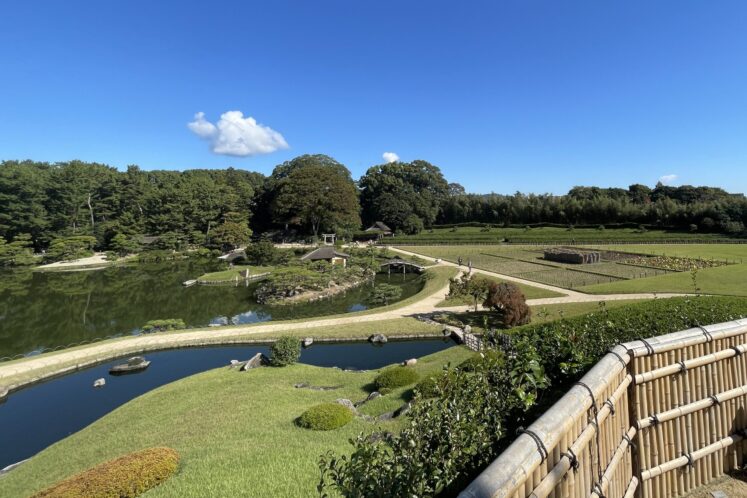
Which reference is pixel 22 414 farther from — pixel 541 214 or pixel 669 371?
pixel 541 214

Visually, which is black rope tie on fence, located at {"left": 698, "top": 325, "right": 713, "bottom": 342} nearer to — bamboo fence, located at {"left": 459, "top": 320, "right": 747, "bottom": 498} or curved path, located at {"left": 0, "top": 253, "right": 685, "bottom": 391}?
bamboo fence, located at {"left": 459, "top": 320, "right": 747, "bottom": 498}

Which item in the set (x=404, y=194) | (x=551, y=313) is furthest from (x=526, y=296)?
(x=404, y=194)

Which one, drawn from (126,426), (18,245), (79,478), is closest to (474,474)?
(79,478)

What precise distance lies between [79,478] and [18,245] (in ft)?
185

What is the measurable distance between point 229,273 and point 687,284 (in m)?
35.8

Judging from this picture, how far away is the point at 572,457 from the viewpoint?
2.98m

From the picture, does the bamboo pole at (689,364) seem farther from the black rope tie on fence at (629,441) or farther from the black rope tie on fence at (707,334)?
the black rope tie on fence at (629,441)

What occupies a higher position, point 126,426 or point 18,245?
point 18,245

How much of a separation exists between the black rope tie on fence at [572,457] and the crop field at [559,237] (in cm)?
5375

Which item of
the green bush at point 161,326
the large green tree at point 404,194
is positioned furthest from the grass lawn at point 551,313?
the large green tree at point 404,194

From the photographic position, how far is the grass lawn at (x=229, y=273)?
36.7 metres

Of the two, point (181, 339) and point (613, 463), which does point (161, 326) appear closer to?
point (181, 339)

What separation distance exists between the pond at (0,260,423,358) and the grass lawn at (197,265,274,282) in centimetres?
176

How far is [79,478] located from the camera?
6488 millimetres
